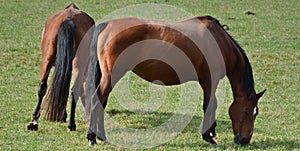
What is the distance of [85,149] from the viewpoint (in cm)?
709

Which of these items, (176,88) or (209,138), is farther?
(176,88)

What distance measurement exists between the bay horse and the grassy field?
51cm

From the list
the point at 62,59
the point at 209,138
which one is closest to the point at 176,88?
the point at 209,138

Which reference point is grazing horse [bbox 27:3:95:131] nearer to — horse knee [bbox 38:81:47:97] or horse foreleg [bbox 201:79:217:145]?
horse knee [bbox 38:81:47:97]

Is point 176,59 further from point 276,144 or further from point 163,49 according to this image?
point 276,144

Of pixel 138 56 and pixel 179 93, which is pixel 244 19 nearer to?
pixel 179 93

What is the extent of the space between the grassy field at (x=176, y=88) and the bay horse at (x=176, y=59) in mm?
514

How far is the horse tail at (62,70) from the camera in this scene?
7801 mm

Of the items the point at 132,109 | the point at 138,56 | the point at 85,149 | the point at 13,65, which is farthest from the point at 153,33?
the point at 13,65

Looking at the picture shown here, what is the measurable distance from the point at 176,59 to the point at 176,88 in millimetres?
4313

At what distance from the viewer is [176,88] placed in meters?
11.7

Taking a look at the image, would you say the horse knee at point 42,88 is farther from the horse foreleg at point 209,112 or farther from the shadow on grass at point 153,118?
the horse foreleg at point 209,112

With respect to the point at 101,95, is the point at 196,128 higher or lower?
lower

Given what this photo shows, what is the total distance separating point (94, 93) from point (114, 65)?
42 centimetres
